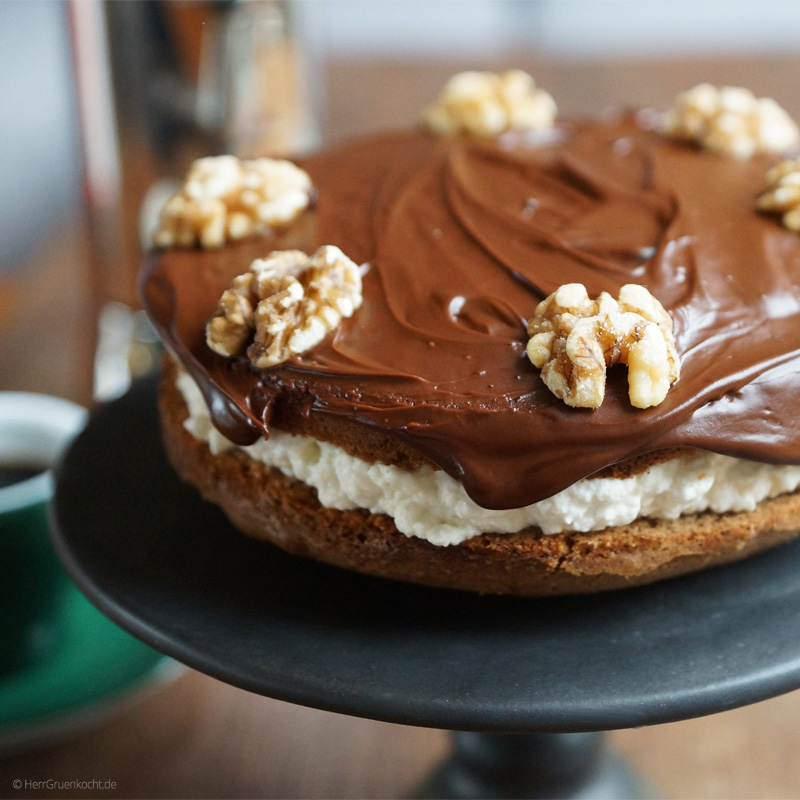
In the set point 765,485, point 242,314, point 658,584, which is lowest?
point 658,584

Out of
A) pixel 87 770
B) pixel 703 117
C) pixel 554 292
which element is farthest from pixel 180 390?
pixel 703 117

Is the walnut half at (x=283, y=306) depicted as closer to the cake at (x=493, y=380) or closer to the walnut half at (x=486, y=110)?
the cake at (x=493, y=380)

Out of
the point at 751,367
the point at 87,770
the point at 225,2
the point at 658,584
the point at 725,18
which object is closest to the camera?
the point at 751,367

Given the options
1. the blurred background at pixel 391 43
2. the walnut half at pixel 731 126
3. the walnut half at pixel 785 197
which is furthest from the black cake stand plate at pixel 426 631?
the blurred background at pixel 391 43

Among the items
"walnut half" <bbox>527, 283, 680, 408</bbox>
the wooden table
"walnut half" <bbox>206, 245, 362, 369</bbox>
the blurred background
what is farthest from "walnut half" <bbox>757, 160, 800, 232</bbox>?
the blurred background

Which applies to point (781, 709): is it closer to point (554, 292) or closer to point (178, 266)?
point (554, 292)

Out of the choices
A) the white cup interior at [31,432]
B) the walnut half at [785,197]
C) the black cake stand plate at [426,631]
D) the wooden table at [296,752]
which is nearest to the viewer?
the black cake stand plate at [426,631]
